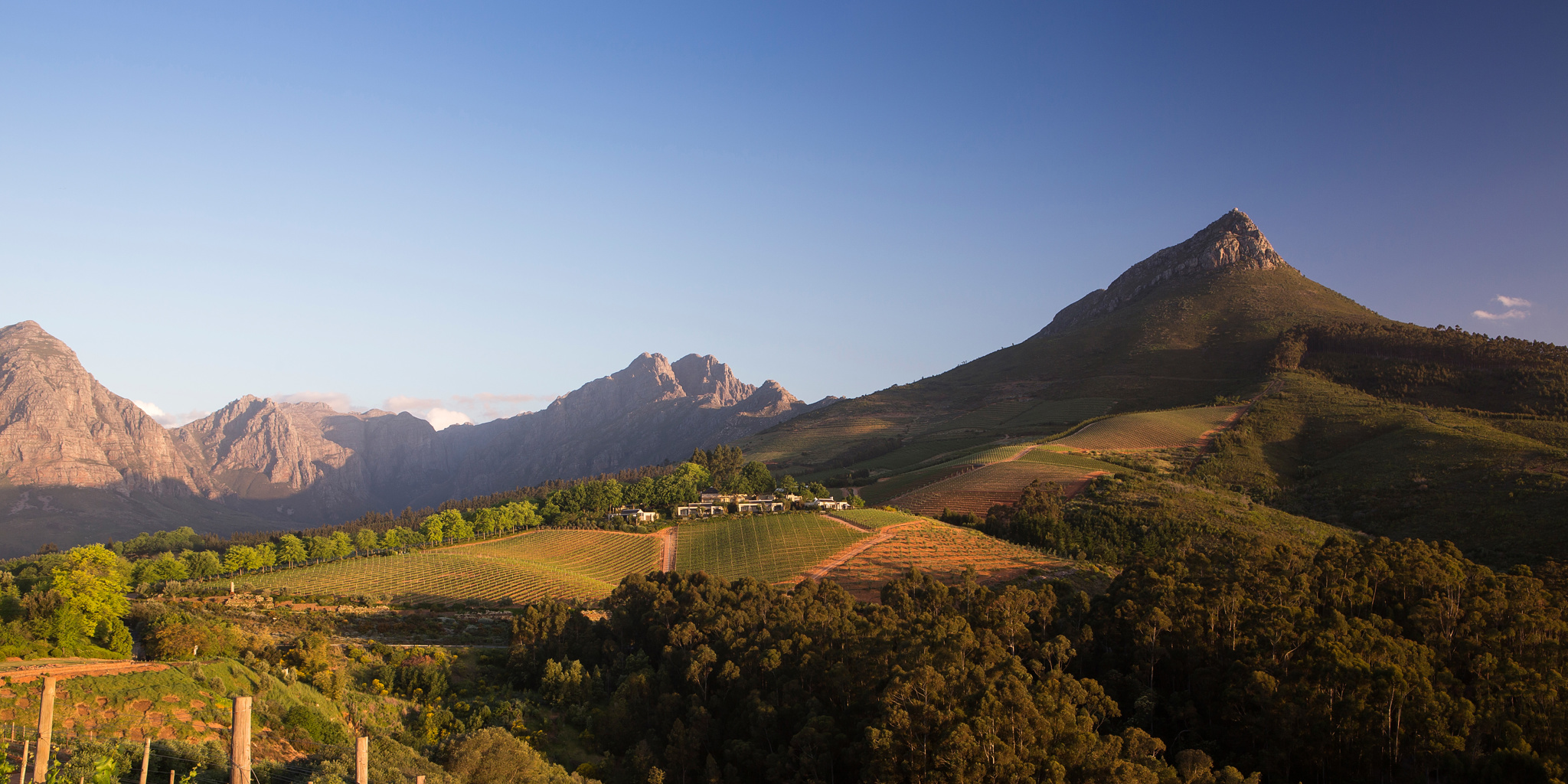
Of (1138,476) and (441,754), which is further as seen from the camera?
(1138,476)

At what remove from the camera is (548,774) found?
92.1 feet

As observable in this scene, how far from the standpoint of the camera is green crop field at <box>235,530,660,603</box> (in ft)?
237

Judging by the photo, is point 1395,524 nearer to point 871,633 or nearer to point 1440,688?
point 1440,688

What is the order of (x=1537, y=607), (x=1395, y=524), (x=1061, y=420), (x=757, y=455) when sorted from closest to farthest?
1. (x=1537, y=607)
2. (x=1395, y=524)
3. (x=1061, y=420)
4. (x=757, y=455)

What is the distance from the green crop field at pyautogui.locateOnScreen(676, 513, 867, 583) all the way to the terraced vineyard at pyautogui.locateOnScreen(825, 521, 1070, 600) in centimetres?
487

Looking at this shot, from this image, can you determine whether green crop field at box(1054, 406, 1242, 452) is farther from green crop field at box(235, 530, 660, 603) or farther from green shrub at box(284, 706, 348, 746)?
green shrub at box(284, 706, 348, 746)

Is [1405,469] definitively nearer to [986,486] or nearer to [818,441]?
[986,486]

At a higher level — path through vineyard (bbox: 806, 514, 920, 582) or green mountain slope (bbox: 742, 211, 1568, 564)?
green mountain slope (bbox: 742, 211, 1568, 564)

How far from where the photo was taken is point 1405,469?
81.8 m

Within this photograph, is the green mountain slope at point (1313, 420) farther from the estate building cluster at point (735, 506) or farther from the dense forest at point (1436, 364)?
the estate building cluster at point (735, 506)

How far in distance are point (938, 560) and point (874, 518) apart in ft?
58.9

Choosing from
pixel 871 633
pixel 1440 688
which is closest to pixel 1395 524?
pixel 1440 688

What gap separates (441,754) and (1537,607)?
45817 mm

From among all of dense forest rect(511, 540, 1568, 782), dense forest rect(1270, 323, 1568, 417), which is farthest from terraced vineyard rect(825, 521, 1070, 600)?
dense forest rect(1270, 323, 1568, 417)
